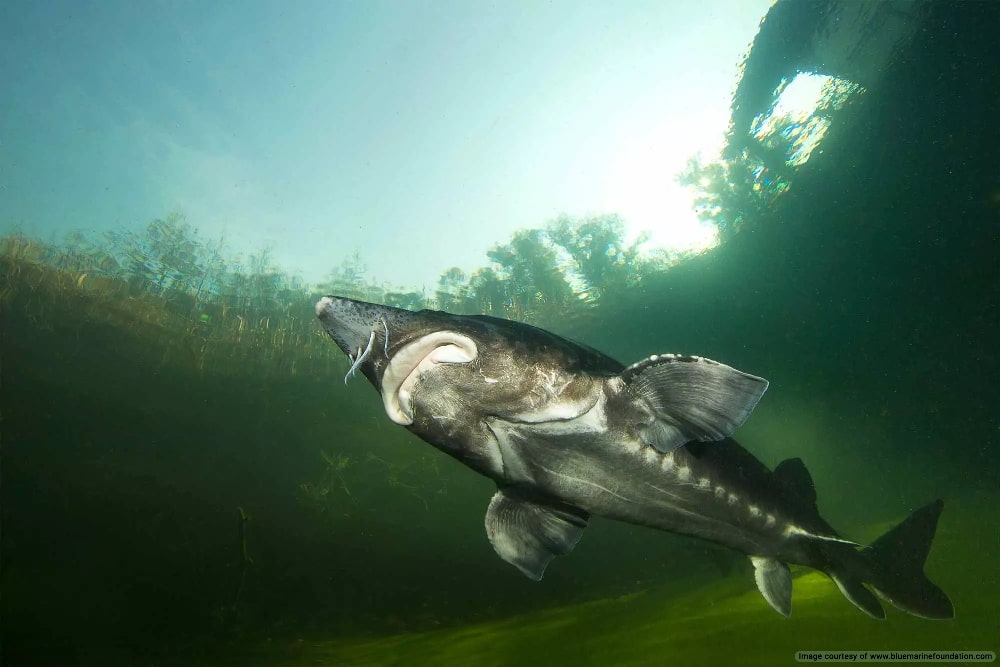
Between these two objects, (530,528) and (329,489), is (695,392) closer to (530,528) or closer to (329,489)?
A: (530,528)

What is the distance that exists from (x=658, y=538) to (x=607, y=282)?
38.7 ft

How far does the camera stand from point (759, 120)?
1130cm

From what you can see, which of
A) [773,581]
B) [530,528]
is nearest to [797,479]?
[773,581]

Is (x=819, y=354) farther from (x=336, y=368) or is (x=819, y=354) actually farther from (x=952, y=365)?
(x=336, y=368)

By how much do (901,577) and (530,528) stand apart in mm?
3277

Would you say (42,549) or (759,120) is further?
(42,549)

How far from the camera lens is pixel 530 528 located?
2.60 meters

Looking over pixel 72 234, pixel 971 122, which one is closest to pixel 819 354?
pixel 971 122

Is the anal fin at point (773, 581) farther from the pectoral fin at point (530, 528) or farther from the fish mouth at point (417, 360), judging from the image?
the fish mouth at point (417, 360)

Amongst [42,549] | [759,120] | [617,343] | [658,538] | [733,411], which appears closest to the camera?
[733,411]

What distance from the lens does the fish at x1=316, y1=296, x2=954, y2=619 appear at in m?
1.78

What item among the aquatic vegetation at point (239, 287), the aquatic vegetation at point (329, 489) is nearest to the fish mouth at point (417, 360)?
the aquatic vegetation at point (239, 287)

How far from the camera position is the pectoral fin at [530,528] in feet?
8.45

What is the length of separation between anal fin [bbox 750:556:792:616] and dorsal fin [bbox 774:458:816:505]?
0.59 metres
